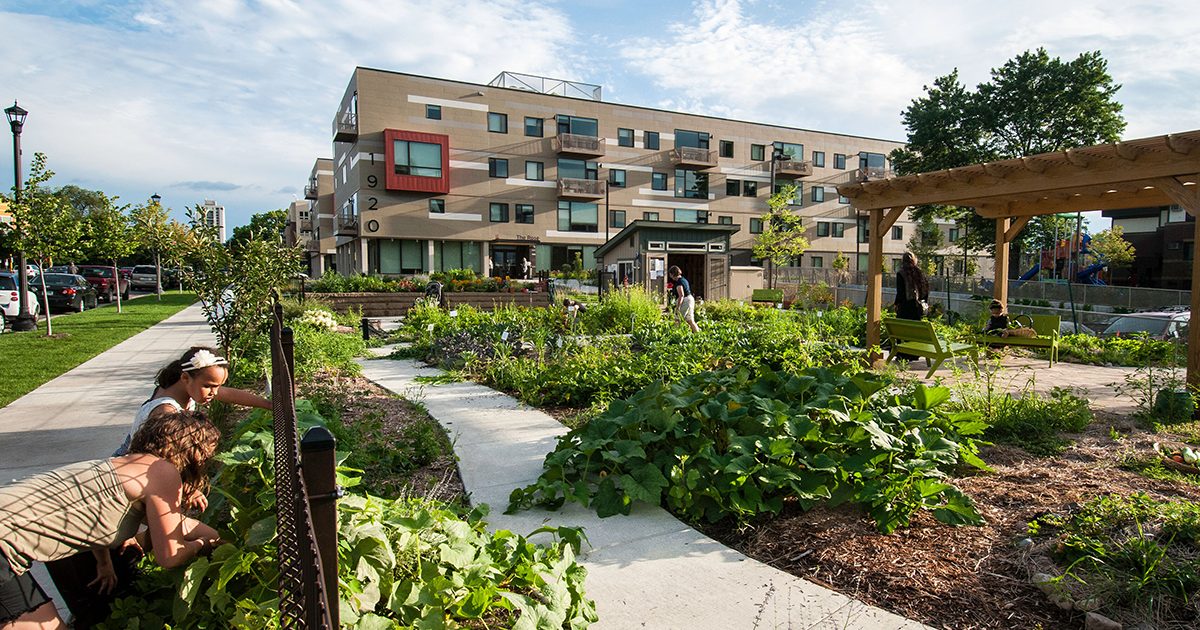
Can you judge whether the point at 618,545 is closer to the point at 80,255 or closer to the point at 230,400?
the point at 230,400

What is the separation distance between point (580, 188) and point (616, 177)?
148 inches

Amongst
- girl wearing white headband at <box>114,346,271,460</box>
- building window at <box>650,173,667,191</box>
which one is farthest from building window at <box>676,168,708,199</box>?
girl wearing white headband at <box>114,346,271,460</box>

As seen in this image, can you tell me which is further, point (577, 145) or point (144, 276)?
point (577, 145)

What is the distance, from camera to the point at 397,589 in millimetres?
2232

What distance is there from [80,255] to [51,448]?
13.2 meters

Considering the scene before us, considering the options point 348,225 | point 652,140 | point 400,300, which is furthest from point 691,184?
point 400,300

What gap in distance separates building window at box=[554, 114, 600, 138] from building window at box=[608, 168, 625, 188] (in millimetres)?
2855

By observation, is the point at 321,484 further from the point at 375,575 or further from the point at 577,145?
the point at 577,145

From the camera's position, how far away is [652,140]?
154 feet

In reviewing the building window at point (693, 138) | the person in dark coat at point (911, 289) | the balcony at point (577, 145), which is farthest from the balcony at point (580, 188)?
the person in dark coat at point (911, 289)

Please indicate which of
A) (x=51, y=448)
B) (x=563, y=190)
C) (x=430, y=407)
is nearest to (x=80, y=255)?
(x=51, y=448)

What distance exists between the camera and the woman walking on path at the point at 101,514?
2148mm

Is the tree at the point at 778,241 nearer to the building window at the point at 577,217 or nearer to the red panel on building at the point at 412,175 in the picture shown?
the building window at the point at 577,217

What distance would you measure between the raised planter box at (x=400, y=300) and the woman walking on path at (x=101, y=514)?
644 inches
